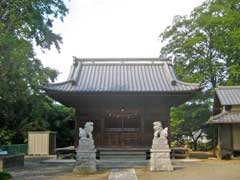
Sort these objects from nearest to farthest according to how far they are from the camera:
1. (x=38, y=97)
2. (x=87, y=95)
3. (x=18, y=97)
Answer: (x=18, y=97) < (x=38, y=97) < (x=87, y=95)

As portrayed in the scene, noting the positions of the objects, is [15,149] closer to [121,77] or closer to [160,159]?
[121,77]

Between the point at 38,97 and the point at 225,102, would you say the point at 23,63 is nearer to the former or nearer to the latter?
the point at 38,97

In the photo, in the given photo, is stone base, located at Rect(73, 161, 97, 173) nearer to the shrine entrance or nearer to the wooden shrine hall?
the wooden shrine hall

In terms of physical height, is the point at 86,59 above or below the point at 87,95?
above

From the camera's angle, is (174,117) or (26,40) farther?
(174,117)

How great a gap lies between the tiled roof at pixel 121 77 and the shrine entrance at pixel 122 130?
2080 mm

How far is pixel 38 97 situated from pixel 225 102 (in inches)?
586

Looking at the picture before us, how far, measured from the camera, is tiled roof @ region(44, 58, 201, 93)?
75.7ft

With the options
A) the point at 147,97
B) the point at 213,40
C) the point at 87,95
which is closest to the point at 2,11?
the point at 87,95

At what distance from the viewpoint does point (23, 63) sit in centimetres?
1631

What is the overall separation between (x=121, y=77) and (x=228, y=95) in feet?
30.8

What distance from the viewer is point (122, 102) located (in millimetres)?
24375

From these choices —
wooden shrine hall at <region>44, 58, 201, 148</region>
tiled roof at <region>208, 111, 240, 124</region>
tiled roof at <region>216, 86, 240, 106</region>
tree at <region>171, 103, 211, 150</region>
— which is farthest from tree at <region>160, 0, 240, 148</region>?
wooden shrine hall at <region>44, 58, 201, 148</region>

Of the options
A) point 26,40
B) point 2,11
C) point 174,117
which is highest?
point 2,11
